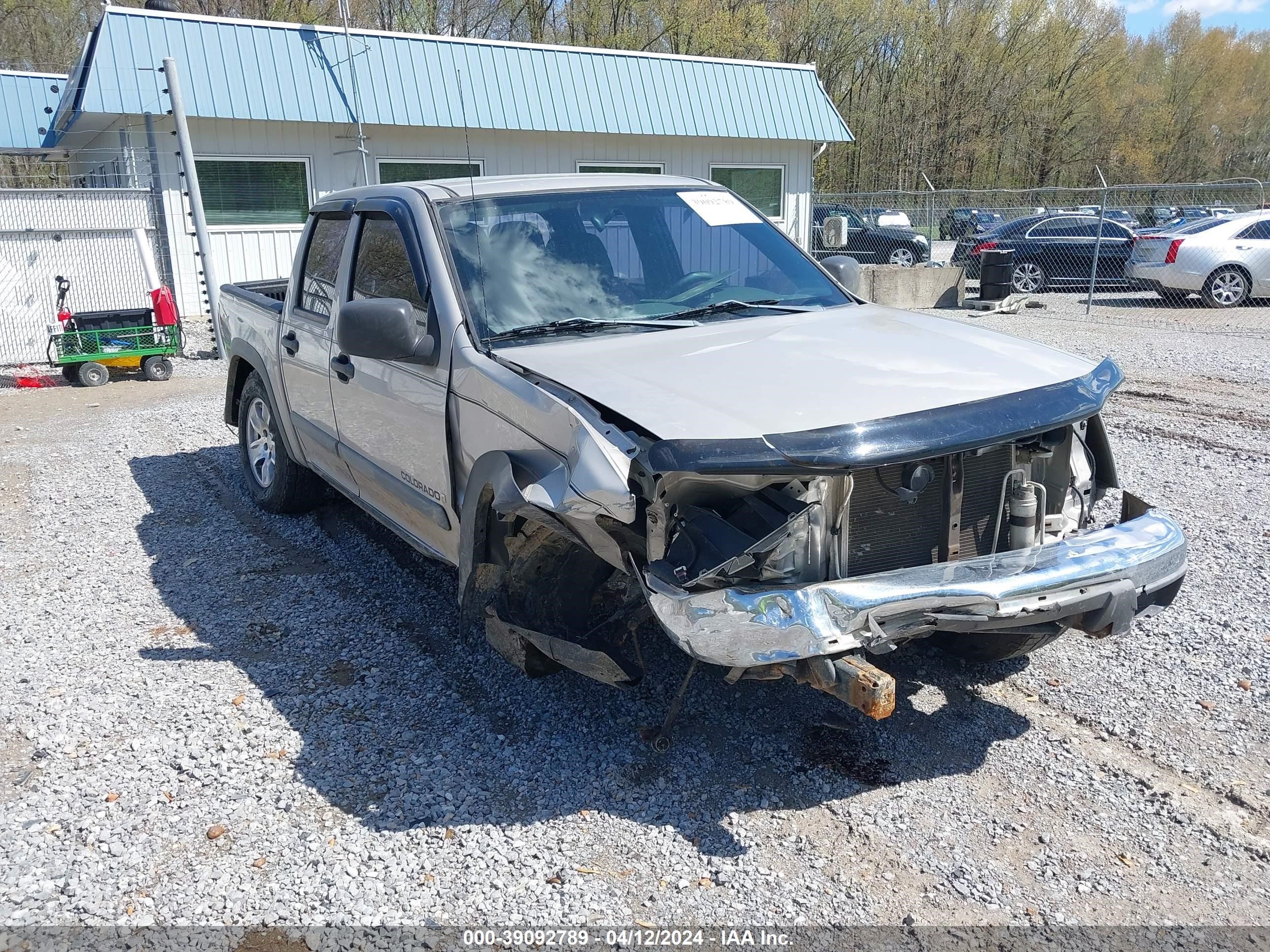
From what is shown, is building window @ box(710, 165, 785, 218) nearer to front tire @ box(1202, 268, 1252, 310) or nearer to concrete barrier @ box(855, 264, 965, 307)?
concrete barrier @ box(855, 264, 965, 307)

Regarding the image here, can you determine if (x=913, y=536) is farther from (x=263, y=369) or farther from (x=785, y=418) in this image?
(x=263, y=369)

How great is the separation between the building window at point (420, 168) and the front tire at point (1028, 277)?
980 cm

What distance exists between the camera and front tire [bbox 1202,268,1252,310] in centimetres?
1623

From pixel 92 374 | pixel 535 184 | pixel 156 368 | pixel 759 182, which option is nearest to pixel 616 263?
pixel 535 184

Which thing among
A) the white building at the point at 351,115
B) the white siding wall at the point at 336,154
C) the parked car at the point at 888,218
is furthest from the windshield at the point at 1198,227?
the white siding wall at the point at 336,154

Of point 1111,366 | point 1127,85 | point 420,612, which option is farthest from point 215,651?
point 1127,85

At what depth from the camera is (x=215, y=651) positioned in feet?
15.0

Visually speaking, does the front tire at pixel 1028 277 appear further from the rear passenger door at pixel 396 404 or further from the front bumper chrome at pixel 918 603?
the front bumper chrome at pixel 918 603

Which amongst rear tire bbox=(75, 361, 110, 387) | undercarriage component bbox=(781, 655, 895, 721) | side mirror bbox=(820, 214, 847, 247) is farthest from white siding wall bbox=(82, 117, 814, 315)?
undercarriage component bbox=(781, 655, 895, 721)

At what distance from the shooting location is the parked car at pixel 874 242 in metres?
22.2

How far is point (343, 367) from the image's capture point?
4.87m

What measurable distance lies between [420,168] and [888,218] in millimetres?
10677

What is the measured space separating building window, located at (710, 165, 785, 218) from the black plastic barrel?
514 cm

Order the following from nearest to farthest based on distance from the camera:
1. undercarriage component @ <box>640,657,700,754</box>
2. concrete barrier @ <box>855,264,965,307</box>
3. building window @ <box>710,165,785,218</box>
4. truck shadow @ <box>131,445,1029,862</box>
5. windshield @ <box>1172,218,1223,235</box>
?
truck shadow @ <box>131,445,1029,862</box>, undercarriage component @ <box>640,657,700,754</box>, windshield @ <box>1172,218,1223,235</box>, concrete barrier @ <box>855,264,965,307</box>, building window @ <box>710,165,785,218</box>
